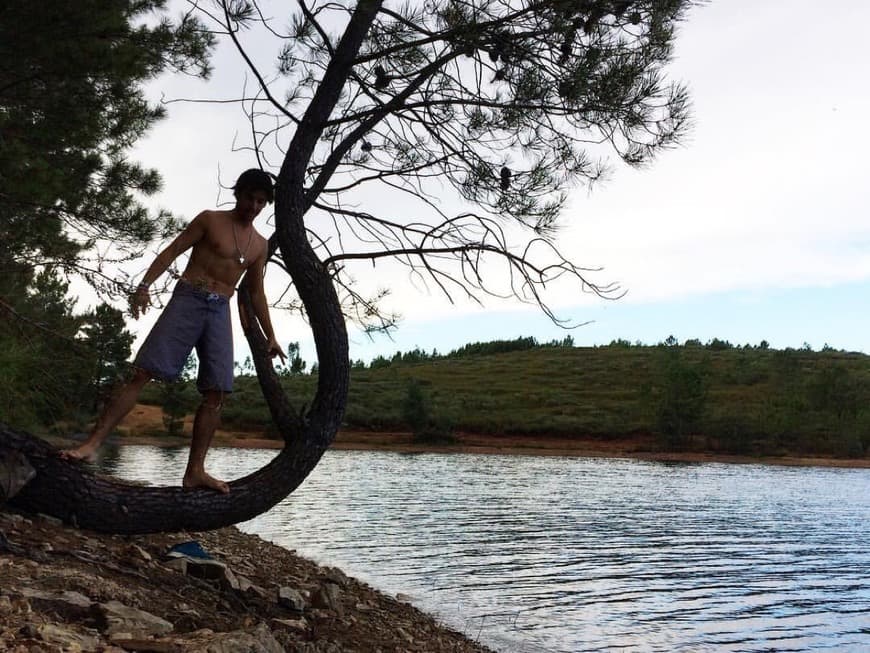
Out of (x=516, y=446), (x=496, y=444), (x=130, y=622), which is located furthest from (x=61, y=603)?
(x=496, y=444)

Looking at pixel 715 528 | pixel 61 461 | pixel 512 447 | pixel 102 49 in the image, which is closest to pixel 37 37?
pixel 102 49

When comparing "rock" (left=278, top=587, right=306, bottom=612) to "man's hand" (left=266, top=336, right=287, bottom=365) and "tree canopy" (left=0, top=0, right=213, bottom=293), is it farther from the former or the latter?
"tree canopy" (left=0, top=0, right=213, bottom=293)

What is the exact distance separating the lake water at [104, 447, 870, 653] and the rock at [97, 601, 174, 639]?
4.47 m

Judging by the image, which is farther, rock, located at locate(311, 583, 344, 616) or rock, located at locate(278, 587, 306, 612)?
rock, located at locate(311, 583, 344, 616)

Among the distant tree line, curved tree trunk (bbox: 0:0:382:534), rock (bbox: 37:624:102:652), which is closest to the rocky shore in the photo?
rock (bbox: 37:624:102:652)

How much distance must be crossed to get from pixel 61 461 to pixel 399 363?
9062 centimetres

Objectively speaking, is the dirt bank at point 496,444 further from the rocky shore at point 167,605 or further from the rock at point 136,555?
the rock at point 136,555

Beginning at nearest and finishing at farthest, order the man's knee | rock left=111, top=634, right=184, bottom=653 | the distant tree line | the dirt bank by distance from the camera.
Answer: rock left=111, top=634, right=184, bottom=653
the man's knee
the dirt bank
the distant tree line

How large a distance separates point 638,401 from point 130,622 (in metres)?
59.6

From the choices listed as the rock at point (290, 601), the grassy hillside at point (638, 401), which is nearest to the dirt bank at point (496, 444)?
the grassy hillside at point (638, 401)

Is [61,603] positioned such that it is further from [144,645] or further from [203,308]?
[203,308]

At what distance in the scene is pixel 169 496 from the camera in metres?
5.75

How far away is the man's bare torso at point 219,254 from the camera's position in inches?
214

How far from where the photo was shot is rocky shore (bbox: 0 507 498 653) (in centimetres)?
Result: 423
